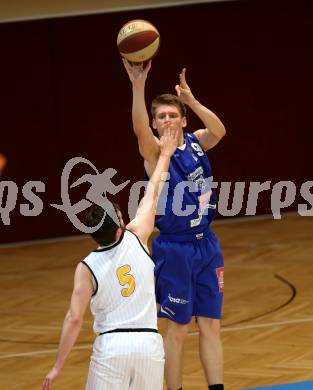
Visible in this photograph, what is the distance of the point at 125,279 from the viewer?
19.1 feet

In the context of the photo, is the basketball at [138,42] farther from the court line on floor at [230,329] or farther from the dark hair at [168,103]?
the court line on floor at [230,329]

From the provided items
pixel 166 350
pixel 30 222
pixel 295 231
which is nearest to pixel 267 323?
pixel 166 350

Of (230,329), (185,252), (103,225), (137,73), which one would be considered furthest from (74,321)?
(230,329)

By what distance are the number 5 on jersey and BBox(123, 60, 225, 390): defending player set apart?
126cm

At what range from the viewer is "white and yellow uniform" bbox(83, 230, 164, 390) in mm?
5738

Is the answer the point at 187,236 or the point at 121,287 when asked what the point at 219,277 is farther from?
the point at 121,287

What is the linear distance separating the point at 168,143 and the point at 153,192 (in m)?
0.41

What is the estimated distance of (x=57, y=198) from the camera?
13.3 m

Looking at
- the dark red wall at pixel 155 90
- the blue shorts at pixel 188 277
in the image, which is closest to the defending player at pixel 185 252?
the blue shorts at pixel 188 277

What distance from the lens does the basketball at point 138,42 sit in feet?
23.5

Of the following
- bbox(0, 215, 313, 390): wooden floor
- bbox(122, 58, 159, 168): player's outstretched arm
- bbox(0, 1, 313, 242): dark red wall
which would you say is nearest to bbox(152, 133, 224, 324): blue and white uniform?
bbox(122, 58, 159, 168): player's outstretched arm

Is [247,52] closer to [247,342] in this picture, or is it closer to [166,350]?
[247,342]

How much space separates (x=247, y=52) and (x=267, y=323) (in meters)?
5.23

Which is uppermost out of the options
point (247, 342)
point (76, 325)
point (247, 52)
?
point (247, 52)
